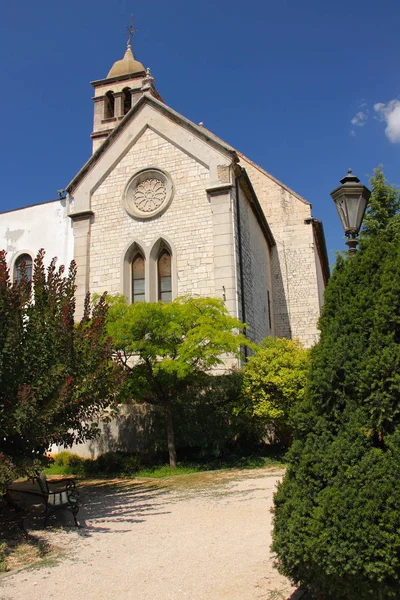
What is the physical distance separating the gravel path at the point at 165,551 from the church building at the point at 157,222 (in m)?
7.85

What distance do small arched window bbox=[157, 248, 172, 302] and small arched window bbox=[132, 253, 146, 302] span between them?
0.67m

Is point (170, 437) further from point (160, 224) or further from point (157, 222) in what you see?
point (157, 222)

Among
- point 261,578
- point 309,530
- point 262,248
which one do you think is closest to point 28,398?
point 261,578

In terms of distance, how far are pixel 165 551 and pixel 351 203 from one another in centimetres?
528

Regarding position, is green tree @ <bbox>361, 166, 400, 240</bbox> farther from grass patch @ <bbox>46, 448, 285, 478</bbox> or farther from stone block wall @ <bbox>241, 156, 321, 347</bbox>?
grass patch @ <bbox>46, 448, 285, 478</bbox>

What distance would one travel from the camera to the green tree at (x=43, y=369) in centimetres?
761

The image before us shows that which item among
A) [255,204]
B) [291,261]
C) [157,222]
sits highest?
[255,204]

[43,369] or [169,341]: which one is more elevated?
[169,341]

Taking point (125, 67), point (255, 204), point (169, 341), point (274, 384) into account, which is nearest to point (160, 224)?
point (255, 204)

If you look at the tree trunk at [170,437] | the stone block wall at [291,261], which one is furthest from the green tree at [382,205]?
the tree trunk at [170,437]

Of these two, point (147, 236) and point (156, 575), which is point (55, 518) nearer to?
point (156, 575)

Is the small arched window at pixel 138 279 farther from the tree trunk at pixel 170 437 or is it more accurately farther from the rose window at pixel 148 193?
the tree trunk at pixel 170 437

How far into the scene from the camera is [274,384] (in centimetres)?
1370

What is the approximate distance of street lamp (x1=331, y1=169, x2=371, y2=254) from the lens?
246 inches
